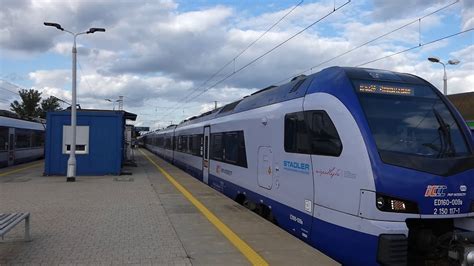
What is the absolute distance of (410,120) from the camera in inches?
244

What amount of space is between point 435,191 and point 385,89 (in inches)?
64.0

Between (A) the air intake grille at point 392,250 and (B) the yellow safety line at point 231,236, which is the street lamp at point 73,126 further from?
(A) the air intake grille at point 392,250

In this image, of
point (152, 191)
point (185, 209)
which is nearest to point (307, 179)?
point (185, 209)

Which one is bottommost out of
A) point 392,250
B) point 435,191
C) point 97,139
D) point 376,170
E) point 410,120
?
point 392,250

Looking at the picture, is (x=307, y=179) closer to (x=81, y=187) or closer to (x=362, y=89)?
(x=362, y=89)

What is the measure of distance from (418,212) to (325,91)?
2138mm

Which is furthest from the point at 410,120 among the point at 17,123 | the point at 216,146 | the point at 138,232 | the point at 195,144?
the point at 17,123

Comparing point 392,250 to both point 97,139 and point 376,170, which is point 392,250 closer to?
point 376,170

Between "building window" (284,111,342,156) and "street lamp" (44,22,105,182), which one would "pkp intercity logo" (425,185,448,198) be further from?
"street lamp" (44,22,105,182)

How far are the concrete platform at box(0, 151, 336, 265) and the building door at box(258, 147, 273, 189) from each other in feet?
2.33

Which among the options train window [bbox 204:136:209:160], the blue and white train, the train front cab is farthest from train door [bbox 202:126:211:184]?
the train front cab

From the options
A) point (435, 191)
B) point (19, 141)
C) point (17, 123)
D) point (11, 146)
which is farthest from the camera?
point (19, 141)

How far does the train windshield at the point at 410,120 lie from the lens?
19.4ft

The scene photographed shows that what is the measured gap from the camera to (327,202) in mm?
6332
